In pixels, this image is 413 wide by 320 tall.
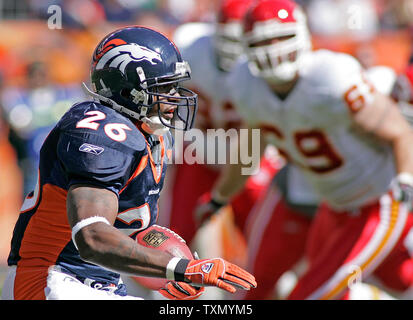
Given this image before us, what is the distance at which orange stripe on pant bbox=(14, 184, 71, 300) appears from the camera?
2822mm

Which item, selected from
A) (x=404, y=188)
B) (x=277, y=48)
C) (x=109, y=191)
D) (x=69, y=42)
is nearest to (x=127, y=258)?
(x=109, y=191)


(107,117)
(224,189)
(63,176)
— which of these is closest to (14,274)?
(63,176)

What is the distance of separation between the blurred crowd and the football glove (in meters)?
5.36

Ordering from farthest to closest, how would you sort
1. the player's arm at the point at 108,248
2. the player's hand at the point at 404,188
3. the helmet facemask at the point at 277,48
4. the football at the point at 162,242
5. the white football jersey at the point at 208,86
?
the white football jersey at the point at 208,86 → the helmet facemask at the point at 277,48 → the player's hand at the point at 404,188 → the football at the point at 162,242 → the player's arm at the point at 108,248

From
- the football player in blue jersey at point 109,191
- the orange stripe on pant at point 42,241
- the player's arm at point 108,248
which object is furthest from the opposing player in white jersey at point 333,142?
the player's arm at point 108,248

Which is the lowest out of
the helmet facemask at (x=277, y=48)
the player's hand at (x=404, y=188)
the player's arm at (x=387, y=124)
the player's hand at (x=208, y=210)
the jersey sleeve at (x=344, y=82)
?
the player's hand at (x=208, y=210)

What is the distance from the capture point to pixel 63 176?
277 centimetres

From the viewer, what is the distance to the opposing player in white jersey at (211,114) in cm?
600

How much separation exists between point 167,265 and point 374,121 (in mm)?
2173

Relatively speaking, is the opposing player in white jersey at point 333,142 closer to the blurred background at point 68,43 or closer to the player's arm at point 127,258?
the player's arm at point 127,258

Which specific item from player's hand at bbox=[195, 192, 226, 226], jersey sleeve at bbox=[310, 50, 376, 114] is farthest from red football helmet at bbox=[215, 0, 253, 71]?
jersey sleeve at bbox=[310, 50, 376, 114]

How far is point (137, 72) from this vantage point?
9.73 ft

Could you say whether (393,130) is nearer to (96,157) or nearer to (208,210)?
(208,210)
